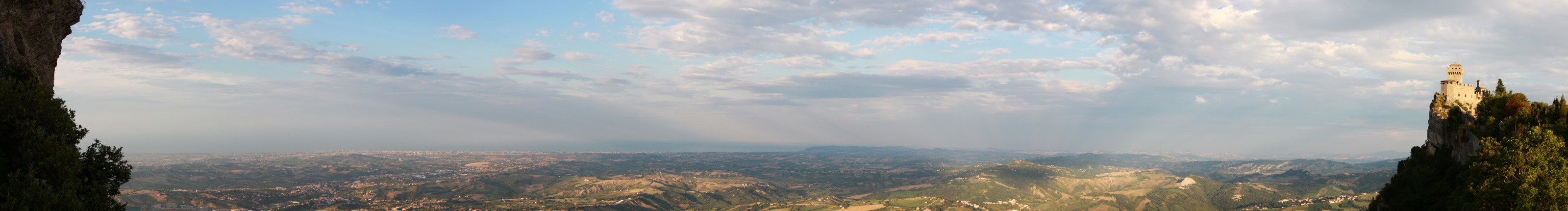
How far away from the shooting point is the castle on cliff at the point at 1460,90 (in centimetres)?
6544

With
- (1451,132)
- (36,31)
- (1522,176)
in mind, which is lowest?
(1522,176)

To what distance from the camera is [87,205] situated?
86.1 ft

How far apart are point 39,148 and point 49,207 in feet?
8.17

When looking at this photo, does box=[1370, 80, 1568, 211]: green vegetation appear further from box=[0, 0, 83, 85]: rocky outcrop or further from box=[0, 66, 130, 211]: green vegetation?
box=[0, 0, 83, 85]: rocky outcrop

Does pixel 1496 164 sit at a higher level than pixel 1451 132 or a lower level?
lower

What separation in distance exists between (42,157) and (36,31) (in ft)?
23.3

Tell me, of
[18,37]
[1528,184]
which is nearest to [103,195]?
[18,37]

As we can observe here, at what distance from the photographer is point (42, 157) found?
25250 mm

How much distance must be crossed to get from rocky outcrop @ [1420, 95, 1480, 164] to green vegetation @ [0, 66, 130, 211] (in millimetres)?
84548

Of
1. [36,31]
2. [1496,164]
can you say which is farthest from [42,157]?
[1496,164]

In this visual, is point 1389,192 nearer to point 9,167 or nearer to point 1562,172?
point 1562,172

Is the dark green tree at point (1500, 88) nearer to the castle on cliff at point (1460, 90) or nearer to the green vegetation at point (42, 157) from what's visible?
the castle on cliff at point (1460, 90)

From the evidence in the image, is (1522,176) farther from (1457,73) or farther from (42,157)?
(42,157)

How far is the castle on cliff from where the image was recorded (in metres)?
65.4
